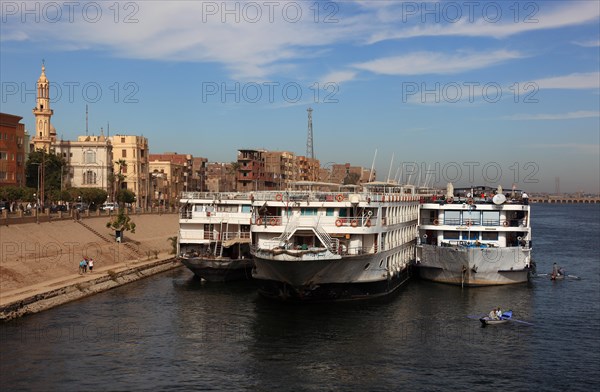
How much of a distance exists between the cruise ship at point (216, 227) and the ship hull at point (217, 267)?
136mm

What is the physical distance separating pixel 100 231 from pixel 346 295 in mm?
41873

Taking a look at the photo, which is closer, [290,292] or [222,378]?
[222,378]

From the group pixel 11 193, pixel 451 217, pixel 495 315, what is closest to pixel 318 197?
pixel 495 315

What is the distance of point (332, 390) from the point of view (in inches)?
1148

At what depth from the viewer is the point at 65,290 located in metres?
45.8

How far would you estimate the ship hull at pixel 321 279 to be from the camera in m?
42.4

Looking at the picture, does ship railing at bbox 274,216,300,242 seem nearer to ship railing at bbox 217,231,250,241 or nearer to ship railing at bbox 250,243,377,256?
ship railing at bbox 250,243,377,256

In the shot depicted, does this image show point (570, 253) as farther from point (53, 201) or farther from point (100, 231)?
point (53, 201)

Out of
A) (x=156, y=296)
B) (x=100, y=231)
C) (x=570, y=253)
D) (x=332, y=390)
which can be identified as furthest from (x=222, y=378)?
(x=570, y=253)

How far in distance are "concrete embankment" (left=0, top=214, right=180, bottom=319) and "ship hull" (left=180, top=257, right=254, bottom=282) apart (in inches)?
253

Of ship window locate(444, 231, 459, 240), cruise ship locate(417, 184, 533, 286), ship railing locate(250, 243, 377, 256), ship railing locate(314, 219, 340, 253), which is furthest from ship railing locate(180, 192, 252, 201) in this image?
ship window locate(444, 231, 459, 240)

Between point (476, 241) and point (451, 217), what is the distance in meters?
4.29

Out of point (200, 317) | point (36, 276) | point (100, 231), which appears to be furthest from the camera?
point (100, 231)

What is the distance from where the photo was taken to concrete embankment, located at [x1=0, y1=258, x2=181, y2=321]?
3991 cm
